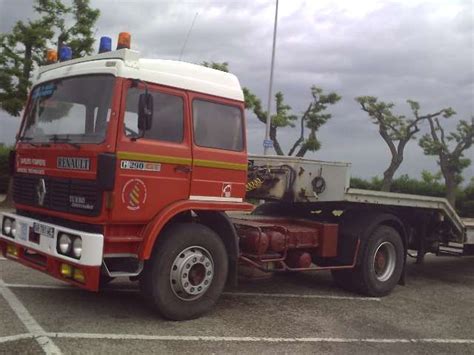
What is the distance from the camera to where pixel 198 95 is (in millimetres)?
6043

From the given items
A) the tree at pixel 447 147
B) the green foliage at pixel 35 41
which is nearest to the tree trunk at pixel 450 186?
the tree at pixel 447 147

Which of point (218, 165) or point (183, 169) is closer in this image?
point (183, 169)

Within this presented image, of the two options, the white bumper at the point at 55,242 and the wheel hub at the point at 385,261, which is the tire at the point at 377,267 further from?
the white bumper at the point at 55,242

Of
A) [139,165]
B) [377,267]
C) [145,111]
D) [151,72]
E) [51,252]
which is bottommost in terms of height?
[377,267]

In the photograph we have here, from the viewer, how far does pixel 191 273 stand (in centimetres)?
587

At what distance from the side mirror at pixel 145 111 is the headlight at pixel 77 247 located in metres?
1.18

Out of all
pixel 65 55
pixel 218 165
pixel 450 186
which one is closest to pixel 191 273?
pixel 218 165

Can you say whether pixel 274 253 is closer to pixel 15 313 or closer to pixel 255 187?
pixel 255 187

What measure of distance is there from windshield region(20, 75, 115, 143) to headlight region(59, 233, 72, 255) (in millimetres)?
929

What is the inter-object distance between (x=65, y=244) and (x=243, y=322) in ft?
6.69

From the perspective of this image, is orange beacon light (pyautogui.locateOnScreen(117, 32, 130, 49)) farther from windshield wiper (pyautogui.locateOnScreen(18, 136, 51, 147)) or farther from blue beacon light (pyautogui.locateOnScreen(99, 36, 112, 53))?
windshield wiper (pyautogui.locateOnScreen(18, 136, 51, 147))

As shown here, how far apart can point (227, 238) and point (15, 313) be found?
7.54 ft

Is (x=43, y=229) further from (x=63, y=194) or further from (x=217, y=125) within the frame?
(x=217, y=125)

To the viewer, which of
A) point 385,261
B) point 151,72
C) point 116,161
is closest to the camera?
point 116,161
